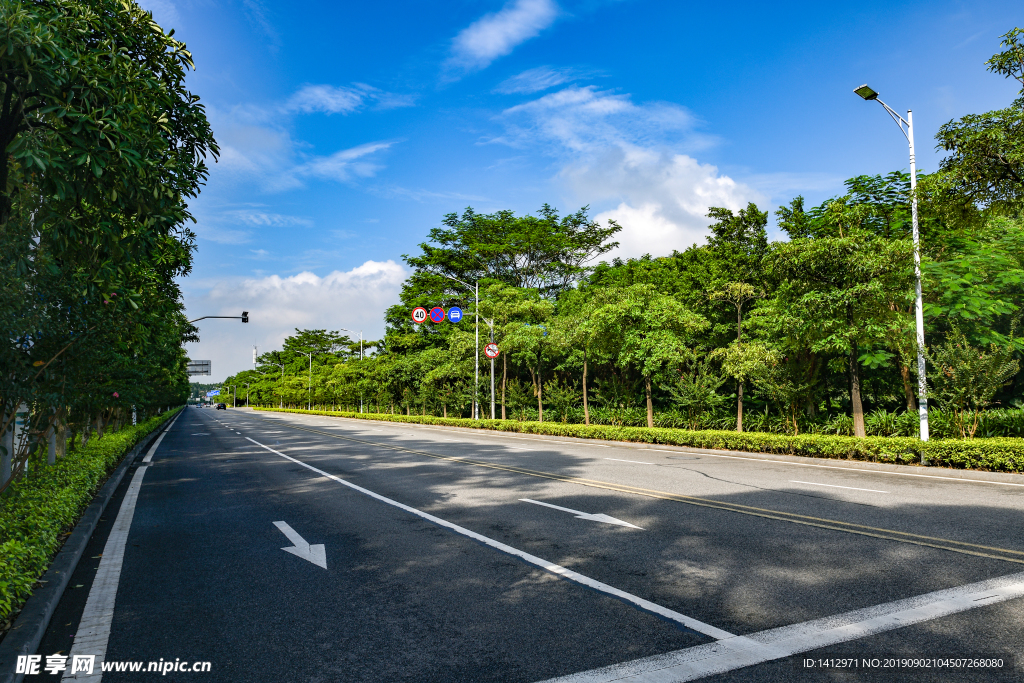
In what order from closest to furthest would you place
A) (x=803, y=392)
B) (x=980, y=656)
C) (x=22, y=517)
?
(x=980, y=656) → (x=22, y=517) → (x=803, y=392)

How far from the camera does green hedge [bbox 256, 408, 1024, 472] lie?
13977mm

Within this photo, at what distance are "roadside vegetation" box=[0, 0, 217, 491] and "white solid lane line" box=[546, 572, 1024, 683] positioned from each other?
5.12 metres

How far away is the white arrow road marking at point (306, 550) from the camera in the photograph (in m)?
6.76

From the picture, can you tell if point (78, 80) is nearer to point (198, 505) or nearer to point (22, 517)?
point (22, 517)

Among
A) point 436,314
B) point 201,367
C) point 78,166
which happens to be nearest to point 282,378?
point 201,367

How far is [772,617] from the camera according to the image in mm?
4777

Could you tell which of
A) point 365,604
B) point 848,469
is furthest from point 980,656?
point 848,469

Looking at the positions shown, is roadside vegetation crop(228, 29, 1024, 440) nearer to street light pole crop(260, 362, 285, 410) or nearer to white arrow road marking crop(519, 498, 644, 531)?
white arrow road marking crop(519, 498, 644, 531)

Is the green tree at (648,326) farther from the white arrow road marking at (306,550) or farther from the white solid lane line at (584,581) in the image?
the white arrow road marking at (306,550)

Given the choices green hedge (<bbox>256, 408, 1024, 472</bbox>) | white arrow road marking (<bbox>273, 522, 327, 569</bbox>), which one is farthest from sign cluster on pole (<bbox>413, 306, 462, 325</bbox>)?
white arrow road marking (<bbox>273, 522, 327, 569</bbox>)

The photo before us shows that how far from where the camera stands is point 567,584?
5676 mm

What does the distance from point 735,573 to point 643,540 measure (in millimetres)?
1514

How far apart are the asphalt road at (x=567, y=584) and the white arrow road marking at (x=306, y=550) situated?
5 centimetres

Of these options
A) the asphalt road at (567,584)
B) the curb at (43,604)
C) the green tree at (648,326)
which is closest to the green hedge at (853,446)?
the green tree at (648,326)
